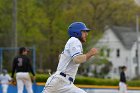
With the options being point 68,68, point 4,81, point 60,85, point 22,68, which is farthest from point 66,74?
point 4,81

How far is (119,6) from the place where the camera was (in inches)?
2424

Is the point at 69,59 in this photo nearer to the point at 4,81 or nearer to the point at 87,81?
the point at 4,81

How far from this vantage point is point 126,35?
102m

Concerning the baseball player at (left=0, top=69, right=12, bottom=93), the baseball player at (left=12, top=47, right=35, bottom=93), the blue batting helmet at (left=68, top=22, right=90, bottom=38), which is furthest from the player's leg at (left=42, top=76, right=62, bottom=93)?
the baseball player at (left=0, top=69, right=12, bottom=93)

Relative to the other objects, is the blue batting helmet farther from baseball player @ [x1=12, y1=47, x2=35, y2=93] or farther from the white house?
the white house

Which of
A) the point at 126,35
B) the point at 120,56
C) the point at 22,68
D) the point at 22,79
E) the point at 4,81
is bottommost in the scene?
the point at 120,56

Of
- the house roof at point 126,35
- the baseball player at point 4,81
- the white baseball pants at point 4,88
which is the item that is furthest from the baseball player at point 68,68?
the house roof at point 126,35

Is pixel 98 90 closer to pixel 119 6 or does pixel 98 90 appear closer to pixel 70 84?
pixel 70 84

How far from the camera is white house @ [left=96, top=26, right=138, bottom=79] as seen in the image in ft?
319

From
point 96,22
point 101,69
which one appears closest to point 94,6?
point 96,22

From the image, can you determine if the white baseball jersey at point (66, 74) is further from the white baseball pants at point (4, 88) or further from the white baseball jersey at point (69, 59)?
the white baseball pants at point (4, 88)

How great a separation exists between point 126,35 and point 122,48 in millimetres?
3731

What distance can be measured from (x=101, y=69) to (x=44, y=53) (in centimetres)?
2922

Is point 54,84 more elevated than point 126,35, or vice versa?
point 54,84
